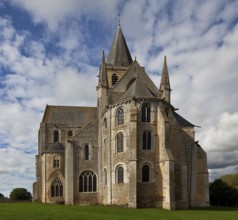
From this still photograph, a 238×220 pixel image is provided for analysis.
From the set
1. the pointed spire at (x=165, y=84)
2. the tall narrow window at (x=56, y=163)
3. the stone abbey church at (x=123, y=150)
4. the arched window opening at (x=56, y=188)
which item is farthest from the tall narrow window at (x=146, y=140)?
the arched window opening at (x=56, y=188)

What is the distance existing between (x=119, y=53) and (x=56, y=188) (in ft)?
78.7

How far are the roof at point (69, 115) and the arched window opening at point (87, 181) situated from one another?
1247 centimetres

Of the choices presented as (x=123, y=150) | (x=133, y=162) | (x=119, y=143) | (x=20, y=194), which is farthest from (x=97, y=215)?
(x=20, y=194)

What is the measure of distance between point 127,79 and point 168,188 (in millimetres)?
16181

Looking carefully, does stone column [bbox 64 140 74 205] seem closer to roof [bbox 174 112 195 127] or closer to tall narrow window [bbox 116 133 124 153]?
tall narrow window [bbox 116 133 124 153]

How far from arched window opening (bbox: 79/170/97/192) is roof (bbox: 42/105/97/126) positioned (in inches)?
491

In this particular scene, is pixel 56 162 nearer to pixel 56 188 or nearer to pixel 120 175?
pixel 56 188

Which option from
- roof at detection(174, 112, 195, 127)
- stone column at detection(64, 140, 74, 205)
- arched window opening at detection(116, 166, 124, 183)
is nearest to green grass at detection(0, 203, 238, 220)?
arched window opening at detection(116, 166, 124, 183)

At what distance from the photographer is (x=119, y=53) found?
59.3 metres

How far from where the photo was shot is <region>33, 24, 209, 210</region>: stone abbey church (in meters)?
38.4

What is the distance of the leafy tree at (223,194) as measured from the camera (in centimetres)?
6384

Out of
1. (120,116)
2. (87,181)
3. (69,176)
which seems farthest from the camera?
(87,181)

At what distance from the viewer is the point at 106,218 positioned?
23.3 metres

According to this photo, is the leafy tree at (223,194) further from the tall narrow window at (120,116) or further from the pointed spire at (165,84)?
the tall narrow window at (120,116)
